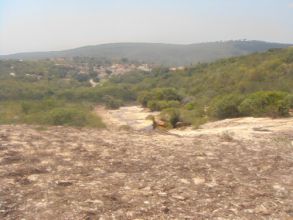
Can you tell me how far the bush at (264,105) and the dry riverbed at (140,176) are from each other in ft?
37.6

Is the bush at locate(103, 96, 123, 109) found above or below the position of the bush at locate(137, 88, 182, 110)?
below

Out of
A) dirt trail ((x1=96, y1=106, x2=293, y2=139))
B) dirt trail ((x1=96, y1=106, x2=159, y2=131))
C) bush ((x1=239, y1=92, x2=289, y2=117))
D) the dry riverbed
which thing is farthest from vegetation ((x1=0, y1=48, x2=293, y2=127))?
the dry riverbed

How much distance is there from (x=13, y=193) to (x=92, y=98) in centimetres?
5676

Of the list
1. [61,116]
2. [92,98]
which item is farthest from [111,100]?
[61,116]

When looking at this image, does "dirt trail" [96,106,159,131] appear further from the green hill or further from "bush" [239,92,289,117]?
"bush" [239,92,289,117]

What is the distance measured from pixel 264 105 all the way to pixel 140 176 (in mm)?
17540

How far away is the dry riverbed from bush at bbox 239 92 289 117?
451 inches

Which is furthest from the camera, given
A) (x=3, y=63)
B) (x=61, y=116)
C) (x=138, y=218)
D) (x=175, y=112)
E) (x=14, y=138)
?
(x=3, y=63)

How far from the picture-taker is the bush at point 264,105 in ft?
76.8

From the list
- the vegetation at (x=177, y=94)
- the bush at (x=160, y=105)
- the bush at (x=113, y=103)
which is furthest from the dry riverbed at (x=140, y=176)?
the bush at (x=113, y=103)

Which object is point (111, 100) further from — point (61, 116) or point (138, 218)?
point (138, 218)

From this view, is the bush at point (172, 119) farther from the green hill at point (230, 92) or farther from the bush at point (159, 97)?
the bush at point (159, 97)

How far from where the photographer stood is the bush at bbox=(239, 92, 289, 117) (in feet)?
76.8

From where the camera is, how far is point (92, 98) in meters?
64.4
